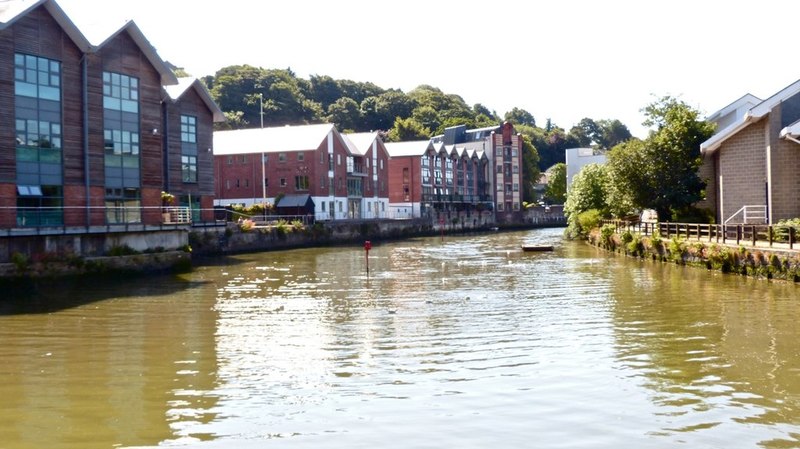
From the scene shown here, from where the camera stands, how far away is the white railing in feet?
115

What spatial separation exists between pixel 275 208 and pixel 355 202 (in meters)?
15.0

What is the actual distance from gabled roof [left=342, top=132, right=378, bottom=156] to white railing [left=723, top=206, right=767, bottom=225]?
5261cm

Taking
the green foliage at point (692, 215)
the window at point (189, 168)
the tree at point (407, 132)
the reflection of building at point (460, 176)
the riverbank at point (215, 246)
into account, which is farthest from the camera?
the tree at point (407, 132)

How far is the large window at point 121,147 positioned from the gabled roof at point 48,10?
99.2 inches

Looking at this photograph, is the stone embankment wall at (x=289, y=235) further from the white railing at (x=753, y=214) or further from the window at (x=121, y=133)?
the white railing at (x=753, y=214)

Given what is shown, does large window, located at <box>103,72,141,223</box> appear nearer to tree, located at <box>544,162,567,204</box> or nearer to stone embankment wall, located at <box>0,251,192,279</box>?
stone embankment wall, located at <box>0,251,192,279</box>

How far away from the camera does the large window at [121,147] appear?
38094 mm

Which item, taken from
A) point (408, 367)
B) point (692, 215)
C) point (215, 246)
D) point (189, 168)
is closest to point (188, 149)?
point (189, 168)

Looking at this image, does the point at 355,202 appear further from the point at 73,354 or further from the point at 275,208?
the point at 73,354

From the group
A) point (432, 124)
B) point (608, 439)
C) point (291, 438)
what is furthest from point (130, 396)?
point (432, 124)

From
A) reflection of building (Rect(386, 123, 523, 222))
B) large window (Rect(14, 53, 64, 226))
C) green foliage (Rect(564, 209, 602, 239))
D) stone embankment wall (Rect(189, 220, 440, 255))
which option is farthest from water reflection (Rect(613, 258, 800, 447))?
reflection of building (Rect(386, 123, 523, 222))

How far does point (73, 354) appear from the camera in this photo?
1602 centimetres

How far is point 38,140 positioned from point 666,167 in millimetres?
32417

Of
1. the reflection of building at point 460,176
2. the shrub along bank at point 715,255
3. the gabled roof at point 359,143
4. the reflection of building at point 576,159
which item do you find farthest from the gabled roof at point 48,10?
the reflection of building at point 576,159
